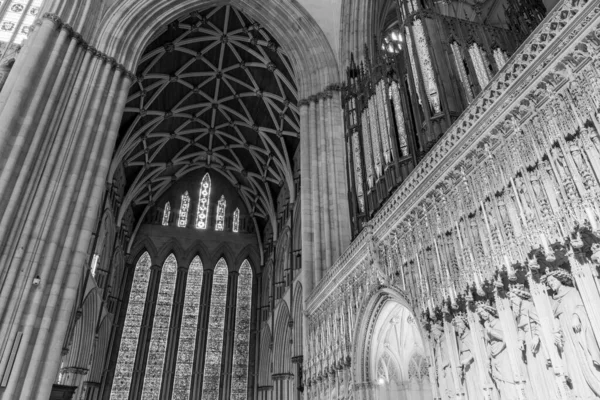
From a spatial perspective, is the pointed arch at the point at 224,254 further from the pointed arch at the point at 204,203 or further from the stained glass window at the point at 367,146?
the stained glass window at the point at 367,146

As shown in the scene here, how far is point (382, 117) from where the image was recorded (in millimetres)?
8500

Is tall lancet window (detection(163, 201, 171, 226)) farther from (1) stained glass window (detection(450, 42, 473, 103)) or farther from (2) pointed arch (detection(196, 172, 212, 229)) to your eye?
(1) stained glass window (detection(450, 42, 473, 103))

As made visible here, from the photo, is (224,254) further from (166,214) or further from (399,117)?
(399,117)

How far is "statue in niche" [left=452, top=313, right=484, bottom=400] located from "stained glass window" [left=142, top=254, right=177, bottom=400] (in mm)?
18723

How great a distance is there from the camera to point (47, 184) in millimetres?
9227

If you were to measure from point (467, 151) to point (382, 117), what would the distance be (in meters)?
3.89

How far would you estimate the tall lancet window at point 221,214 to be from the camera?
80.1ft

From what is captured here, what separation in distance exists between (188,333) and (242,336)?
2608 mm

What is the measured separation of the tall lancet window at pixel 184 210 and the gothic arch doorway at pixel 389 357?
1879 cm

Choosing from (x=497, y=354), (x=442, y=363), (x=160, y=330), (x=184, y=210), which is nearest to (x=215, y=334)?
(x=160, y=330)

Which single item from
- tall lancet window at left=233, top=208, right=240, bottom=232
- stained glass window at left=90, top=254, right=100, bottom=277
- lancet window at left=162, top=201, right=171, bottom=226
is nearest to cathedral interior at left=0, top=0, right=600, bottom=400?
lancet window at left=162, top=201, right=171, bottom=226

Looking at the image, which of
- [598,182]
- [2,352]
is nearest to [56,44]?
[2,352]

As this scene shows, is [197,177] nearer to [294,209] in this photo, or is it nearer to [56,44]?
[294,209]

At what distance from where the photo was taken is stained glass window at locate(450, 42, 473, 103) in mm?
6738
